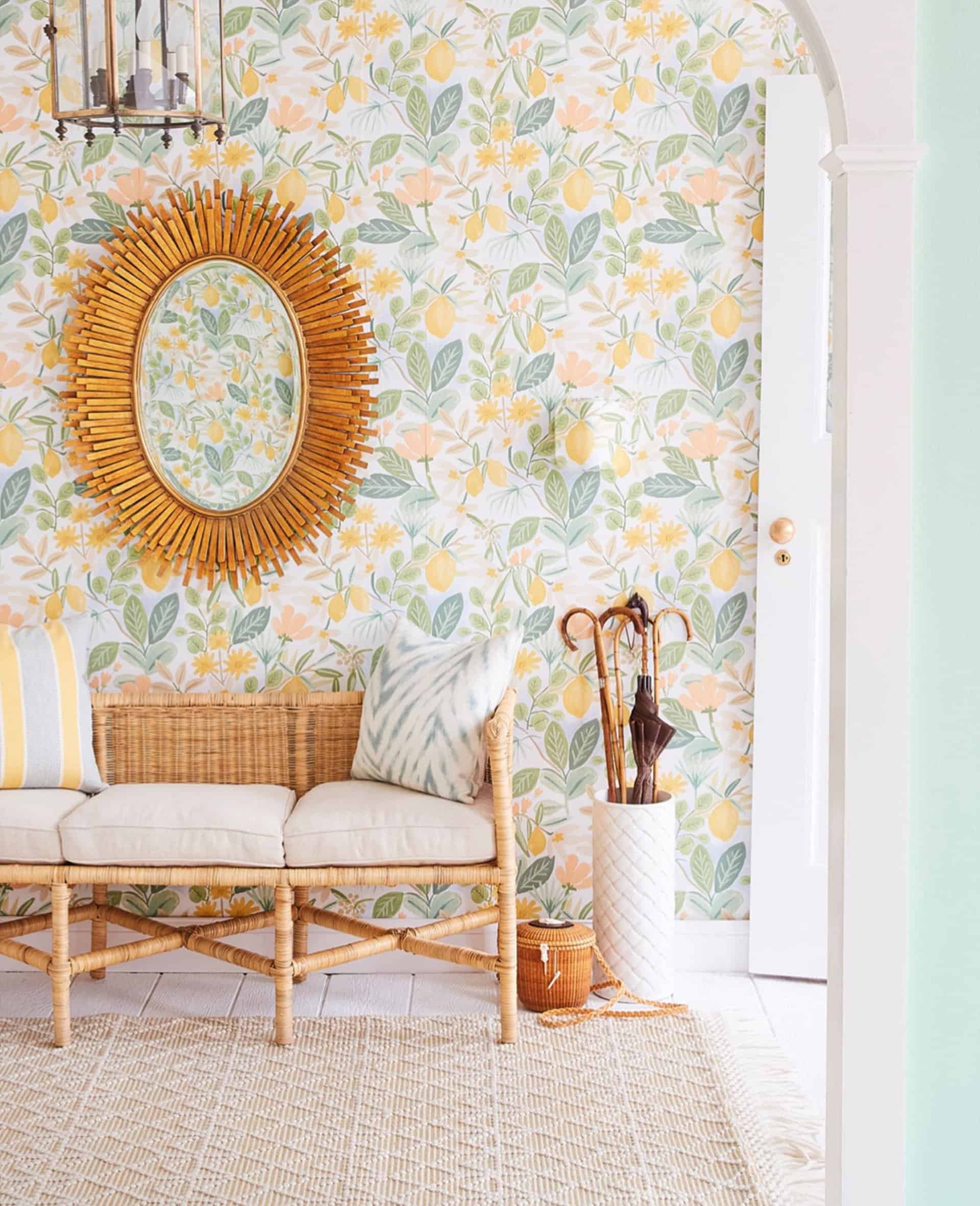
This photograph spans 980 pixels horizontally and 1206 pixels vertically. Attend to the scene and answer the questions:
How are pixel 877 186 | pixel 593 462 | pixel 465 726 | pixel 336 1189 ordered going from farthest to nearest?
pixel 593 462 < pixel 465 726 < pixel 336 1189 < pixel 877 186

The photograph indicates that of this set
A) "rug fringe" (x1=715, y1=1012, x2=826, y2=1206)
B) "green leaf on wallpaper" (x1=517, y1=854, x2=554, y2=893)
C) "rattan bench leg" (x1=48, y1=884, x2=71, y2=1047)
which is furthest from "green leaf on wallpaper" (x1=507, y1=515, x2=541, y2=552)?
"rattan bench leg" (x1=48, y1=884, x2=71, y2=1047)

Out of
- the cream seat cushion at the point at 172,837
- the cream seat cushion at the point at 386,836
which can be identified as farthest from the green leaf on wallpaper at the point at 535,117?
the cream seat cushion at the point at 172,837

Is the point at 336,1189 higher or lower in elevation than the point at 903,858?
lower

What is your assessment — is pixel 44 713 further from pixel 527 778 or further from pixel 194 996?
pixel 527 778

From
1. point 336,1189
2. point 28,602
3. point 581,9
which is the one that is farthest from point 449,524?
point 336,1189

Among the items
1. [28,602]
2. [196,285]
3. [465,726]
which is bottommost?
[465,726]

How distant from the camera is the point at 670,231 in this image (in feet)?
11.1

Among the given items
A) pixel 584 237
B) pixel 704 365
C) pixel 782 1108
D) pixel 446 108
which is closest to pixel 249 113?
pixel 446 108

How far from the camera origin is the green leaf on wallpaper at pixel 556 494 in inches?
134

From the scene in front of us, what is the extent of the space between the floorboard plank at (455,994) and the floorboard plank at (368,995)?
0.02 metres

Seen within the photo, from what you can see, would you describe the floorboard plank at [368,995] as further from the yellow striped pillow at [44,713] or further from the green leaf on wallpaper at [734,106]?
the green leaf on wallpaper at [734,106]

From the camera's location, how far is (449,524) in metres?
3.43

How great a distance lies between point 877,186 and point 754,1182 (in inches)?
69.3

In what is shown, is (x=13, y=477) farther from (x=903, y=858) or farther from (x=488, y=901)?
(x=903, y=858)
